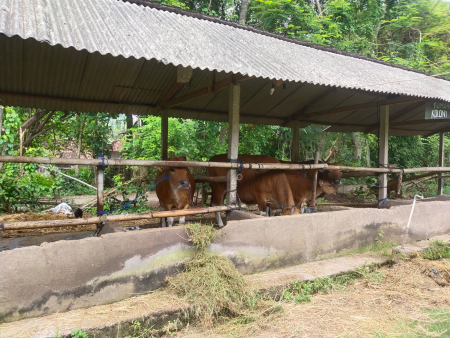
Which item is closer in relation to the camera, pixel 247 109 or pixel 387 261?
pixel 387 261

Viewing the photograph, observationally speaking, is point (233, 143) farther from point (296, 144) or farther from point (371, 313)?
point (296, 144)

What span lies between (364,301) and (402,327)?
2.12ft

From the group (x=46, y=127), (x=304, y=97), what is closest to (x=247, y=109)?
(x=304, y=97)

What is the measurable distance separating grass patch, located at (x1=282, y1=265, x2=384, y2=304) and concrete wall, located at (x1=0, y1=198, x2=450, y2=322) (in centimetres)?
51

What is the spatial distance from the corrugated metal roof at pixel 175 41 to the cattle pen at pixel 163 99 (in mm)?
24

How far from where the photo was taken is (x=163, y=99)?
7059 mm

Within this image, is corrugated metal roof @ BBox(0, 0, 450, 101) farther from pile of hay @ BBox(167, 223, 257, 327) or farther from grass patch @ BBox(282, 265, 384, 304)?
grass patch @ BBox(282, 265, 384, 304)

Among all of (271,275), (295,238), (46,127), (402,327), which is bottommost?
(402,327)

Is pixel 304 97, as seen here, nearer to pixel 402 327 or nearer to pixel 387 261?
pixel 387 261

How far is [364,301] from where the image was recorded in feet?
14.6

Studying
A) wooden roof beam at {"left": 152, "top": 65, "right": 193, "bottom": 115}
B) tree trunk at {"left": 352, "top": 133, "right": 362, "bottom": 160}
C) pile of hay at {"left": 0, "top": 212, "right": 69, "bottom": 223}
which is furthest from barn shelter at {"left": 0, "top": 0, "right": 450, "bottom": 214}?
tree trunk at {"left": 352, "top": 133, "right": 362, "bottom": 160}

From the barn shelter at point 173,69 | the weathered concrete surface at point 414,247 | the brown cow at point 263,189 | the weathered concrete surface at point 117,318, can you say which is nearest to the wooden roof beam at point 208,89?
the barn shelter at point 173,69

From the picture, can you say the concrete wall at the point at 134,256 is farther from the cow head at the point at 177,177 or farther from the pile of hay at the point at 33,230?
the pile of hay at the point at 33,230

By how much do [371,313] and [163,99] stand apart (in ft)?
17.3
